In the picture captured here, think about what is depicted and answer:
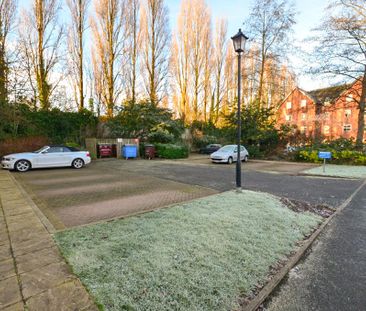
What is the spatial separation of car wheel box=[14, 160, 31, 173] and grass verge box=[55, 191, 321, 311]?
9.08 meters

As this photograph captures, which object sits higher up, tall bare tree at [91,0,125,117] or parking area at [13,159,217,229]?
tall bare tree at [91,0,125,117]

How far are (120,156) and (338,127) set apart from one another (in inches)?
1480

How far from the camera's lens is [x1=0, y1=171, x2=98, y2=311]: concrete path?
183cm

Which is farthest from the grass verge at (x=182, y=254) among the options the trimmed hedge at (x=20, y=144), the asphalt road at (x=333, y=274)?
the trimmed hedge at (x=20, y=144)

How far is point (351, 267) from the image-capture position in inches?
108

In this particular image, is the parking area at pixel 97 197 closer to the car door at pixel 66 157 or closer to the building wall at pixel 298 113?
the car door at pixel 66 157

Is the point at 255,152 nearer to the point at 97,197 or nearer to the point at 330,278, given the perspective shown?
the point at 97,197

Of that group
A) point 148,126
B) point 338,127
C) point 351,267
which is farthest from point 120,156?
point 338,127

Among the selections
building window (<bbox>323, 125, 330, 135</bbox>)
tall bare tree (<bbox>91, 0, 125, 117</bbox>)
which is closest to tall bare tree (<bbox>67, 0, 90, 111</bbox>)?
tall bare tree (<bbox>91, 0, 125, 117</bbox>)

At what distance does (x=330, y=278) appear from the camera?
2.50 m

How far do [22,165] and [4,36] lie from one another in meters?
10.6

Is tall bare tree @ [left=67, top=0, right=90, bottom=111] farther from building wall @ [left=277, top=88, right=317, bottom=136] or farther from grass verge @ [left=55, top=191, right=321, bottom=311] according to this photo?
building wall @ [left=277, top=88, right=317, bottom=136]

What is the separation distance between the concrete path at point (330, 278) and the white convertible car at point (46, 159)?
456 inches

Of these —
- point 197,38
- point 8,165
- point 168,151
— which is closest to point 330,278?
point 8,165
